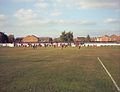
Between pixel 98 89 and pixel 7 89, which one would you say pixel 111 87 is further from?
pixel 7 89

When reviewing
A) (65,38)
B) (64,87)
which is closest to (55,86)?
(64,87)

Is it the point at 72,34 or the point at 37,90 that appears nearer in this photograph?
the point at 37,90

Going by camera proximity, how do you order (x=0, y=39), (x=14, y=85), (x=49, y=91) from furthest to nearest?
(x=0, y=39) → (x=14, y=85) → (x=49, y=91)

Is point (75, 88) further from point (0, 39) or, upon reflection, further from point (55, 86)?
point (0, 39)

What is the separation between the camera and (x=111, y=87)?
12344 mm

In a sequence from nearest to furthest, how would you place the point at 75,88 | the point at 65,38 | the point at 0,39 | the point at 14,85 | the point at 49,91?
the point at 49,91 → the point at 75,88 → the point at 14,85 → the point at 0,39 → the point at 65,38

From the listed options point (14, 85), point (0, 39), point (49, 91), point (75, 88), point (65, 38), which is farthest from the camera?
point (65, 38)

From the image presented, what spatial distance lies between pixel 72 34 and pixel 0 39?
51439 millimetres

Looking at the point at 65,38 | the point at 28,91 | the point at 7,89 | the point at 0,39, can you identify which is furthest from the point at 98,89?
the point at 65,38

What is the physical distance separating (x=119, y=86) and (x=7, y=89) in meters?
4.69

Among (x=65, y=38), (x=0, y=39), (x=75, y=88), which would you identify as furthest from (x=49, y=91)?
(x=65, y=38)

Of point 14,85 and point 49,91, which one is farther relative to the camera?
point 14,85

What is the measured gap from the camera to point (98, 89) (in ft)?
38.9

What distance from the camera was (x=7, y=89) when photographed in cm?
1181
